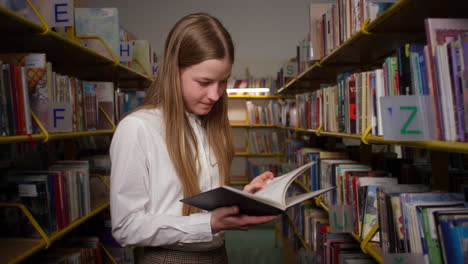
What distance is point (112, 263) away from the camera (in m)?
2.29

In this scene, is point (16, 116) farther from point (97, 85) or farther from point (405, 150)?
point (405, 150)

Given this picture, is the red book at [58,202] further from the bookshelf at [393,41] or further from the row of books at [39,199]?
the bookshelf at [393,41]

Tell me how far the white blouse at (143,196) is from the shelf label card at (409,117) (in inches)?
22.0

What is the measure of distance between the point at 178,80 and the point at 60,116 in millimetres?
658

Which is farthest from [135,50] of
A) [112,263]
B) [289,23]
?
[289,23]

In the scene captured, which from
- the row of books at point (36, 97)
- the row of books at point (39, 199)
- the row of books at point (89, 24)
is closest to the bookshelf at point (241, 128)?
the row of books at point (89, 24)

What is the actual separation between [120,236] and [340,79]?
1320 mm

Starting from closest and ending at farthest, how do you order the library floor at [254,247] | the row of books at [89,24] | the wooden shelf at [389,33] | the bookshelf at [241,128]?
the wooden shelf at [389,33] < the row of books at [89,24] < the library floor at [254,247] < the bookshelf at [241,128]

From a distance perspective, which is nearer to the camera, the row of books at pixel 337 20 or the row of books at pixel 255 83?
the row of books at pixel 337 20

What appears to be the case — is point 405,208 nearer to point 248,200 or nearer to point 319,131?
point 248,200

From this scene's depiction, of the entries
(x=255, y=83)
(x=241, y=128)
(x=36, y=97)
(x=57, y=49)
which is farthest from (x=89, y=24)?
(x=241, y=128)

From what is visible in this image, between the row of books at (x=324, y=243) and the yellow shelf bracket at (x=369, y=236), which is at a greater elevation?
the yellow shelf bracket at (x=369, y=236)

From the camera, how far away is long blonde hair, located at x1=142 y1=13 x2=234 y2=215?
43.4 inches

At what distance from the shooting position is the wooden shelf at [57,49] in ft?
4.26
